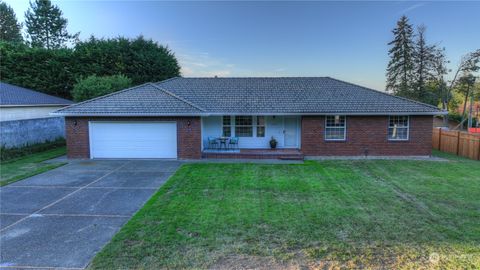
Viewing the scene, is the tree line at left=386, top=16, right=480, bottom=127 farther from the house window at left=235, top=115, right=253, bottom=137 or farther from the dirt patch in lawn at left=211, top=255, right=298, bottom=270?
the dirt patch in lawn at left=211, top=255, right=298, bottom=270

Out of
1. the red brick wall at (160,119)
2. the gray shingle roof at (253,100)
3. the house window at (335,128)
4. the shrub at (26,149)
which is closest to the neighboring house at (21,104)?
the shrub at (26,149)

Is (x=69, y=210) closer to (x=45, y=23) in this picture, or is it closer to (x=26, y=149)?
(x=26, y=149)

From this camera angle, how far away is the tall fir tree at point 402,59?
36.3 meters

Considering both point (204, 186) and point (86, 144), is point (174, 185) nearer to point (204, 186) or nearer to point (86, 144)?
point (204, 186)

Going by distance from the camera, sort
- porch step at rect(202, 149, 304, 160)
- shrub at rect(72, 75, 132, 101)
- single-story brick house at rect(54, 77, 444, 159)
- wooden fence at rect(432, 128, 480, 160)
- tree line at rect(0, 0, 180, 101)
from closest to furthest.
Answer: single-story brick house at rect(54, 77, 444, 159) → porch step at rect(202, 149, 304, 160) → wooden fence at rect(432, 128, 480, 160) → shrub at rect(72, 75, 132, 101) → tree line at rect(0, 0, 180, 101)

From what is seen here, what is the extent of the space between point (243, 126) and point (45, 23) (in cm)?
4189

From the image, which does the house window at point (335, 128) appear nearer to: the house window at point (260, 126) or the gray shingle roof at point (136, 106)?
the house window at point (260, 126)

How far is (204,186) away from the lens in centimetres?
941

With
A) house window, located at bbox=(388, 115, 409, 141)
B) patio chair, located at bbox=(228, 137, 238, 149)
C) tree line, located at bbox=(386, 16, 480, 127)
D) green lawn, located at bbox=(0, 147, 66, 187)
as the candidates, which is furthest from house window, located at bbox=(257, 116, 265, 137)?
tree line, located at bbox=(386, 16, 480, 127)

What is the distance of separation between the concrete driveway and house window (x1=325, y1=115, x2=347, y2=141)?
8129 millimetres

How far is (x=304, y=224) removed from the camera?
250 inches

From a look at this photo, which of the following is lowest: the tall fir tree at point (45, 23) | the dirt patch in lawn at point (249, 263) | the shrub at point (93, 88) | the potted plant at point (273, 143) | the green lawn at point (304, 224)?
the dirt patch in lawn at point (249, 263)

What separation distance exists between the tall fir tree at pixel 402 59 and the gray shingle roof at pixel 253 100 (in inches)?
944

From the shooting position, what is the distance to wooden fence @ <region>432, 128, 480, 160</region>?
14.8 metres
